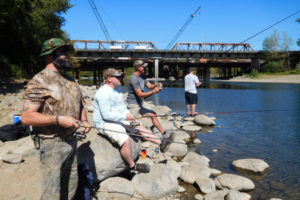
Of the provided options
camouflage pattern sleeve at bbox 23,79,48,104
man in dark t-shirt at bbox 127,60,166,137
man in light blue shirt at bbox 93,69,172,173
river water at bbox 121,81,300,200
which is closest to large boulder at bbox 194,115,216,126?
river water at bbox 121,81,300,200

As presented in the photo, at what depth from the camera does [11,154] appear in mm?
4836

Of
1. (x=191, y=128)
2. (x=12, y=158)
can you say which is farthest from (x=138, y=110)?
(x=191, y=128)

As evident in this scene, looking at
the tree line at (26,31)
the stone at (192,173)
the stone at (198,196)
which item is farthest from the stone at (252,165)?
the tree line at (26,31)

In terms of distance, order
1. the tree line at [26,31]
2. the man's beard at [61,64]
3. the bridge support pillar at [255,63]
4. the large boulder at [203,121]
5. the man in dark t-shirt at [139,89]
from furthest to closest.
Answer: the bridge support pillar at [255,63] → the tree line at [26,31] → the large boulder at [203,121] → the man in dark t-shirt at [139,89] → the man's beard at [61,64]

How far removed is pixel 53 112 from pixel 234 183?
13.5 feet

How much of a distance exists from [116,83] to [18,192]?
2554mm

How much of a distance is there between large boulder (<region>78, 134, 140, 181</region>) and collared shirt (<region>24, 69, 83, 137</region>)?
1723 mm

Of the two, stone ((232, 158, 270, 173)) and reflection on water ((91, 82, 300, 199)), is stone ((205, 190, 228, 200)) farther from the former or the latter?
stone ((232, 158, 270, 173))

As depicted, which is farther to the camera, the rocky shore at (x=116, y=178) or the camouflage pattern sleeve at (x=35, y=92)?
the rocky shore at (x=116, y=178)

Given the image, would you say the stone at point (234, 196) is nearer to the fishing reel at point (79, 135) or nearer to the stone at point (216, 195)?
the stone at point (216, 195)

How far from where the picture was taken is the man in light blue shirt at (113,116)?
4523 mm

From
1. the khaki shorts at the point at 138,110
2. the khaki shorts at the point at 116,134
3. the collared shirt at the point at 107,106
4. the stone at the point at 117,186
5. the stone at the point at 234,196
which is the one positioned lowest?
the stone at the point at 234,196

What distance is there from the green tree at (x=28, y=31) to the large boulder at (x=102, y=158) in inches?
700

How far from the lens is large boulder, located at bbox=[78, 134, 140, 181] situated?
446 centimetres
